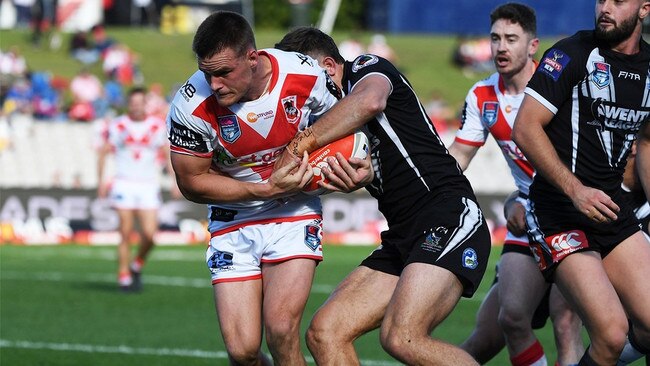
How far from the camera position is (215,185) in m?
6.36

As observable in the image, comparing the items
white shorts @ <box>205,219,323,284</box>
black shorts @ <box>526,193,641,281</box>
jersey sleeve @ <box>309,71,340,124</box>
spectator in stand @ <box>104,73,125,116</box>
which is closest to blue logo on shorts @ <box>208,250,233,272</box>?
white shorts @ <box>205,219,323,284</box>

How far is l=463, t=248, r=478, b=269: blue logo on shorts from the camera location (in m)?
6.01

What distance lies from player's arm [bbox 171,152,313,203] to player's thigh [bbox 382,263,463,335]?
806 mm

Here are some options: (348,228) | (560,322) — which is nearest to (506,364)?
(560,322)

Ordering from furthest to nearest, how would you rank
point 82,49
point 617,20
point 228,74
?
point 82,49 → point 617,20 → point 228,74

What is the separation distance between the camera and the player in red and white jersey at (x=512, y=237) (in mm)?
7285

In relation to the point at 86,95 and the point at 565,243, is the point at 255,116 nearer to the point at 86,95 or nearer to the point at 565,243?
the point at 565,243

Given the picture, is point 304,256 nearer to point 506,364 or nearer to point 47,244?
point 506,364

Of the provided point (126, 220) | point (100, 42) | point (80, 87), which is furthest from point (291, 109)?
point (100, 42)

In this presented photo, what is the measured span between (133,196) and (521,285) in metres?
7.76

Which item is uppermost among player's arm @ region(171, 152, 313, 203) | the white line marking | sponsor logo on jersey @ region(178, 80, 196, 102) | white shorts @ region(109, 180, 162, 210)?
sponsor logo on jersey @ region(178, 80, 196, 102)

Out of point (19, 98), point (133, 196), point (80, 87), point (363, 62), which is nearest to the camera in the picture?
point (363, 62)

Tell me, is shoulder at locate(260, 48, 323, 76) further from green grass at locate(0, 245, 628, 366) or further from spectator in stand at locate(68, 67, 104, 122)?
spectator in stand at locate(68, 67, 104, 122)

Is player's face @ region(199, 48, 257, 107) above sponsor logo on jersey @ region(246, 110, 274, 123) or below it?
above
